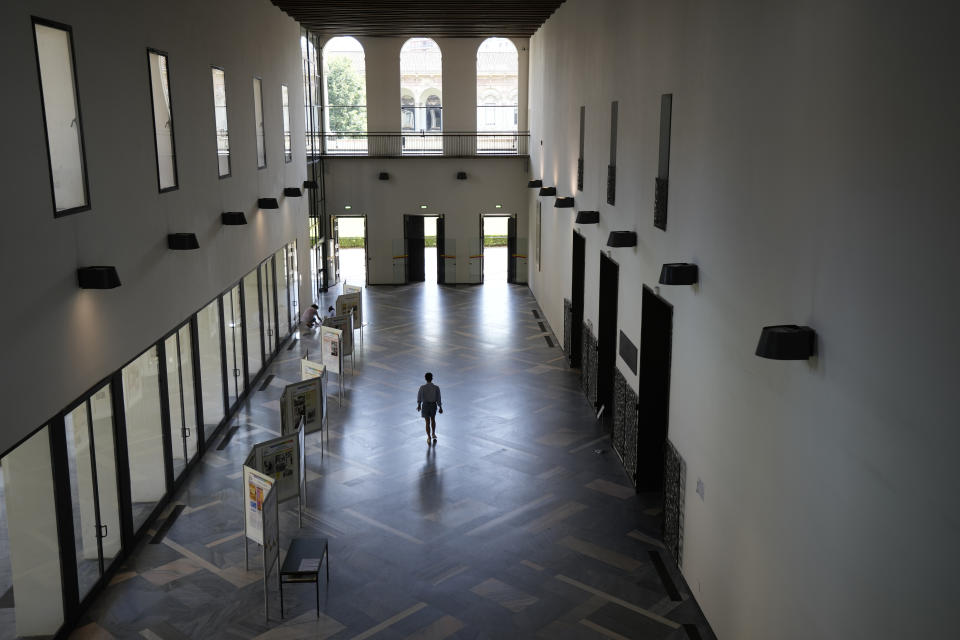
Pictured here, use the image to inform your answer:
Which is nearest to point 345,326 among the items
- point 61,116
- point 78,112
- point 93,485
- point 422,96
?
point 93,485

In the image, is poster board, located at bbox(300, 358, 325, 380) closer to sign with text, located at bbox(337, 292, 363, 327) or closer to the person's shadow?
the person's shadow

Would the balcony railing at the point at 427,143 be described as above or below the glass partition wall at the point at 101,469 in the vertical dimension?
above

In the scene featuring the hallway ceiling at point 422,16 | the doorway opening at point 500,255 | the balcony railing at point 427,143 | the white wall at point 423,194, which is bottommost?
the doorway opening at point 500,255

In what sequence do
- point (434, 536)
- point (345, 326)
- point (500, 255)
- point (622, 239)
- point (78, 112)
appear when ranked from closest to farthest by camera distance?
point (78, 112), point (434, 536), point (622, 239), point (345, 326), point (500, 255)

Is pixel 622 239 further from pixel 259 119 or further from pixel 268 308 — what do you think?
pixel 268 308

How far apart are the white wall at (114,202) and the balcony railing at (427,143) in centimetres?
1223

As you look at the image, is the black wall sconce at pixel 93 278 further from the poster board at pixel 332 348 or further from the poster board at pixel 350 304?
the poster board at pixel 350 304

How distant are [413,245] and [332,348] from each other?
13370mm

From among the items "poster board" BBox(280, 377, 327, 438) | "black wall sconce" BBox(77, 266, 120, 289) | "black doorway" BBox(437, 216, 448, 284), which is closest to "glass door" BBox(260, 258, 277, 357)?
"poster board" BBox(280, 377, 327, 438)

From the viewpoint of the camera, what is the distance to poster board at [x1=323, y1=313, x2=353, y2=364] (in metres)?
17.5

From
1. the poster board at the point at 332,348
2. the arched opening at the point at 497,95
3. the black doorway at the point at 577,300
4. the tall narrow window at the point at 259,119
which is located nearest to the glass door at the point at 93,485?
the poster board at the point at 332,348

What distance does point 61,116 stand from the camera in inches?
321

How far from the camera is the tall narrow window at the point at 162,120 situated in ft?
35.6

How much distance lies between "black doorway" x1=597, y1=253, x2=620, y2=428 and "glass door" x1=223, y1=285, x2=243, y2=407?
6.56 metres
